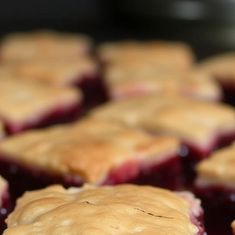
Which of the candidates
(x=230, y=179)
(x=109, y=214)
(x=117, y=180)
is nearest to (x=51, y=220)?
(x=109, y=214)

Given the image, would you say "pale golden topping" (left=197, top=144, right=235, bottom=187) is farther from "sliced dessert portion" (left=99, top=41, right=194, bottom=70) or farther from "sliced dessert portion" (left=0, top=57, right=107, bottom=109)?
"sliced dessert portion" (left=99, top=41, right=194, bottom=70)

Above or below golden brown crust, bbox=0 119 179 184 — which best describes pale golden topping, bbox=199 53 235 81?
below

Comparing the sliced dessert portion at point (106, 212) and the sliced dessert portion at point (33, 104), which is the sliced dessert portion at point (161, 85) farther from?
the sliced dessert portion at point (106, 212)

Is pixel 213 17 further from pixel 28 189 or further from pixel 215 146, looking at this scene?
pixel 28 189

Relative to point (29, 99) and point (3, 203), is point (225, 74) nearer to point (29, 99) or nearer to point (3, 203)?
point (29, 99)

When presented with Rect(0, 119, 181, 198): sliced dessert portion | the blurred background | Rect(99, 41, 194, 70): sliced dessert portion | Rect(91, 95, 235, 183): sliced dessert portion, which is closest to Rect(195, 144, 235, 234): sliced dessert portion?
Rect(0, 119, 181, 198): sliced dessert portion

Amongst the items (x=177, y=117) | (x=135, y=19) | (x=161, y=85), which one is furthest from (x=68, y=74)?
(x=135, y=19)
